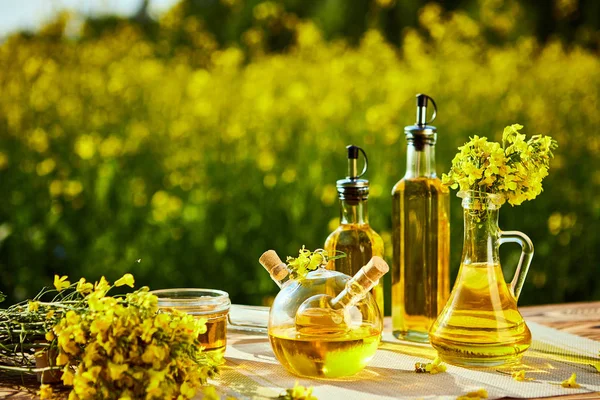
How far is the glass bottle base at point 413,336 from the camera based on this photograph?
4.02 feet

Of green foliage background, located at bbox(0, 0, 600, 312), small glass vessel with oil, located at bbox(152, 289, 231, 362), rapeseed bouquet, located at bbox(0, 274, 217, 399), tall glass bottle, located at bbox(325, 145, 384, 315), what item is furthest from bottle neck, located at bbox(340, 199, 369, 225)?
green foliage background, located at bbox(0, 0, 600, 312)

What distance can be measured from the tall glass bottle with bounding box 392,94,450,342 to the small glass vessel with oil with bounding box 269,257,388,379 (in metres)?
0.21

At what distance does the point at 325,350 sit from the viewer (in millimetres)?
972

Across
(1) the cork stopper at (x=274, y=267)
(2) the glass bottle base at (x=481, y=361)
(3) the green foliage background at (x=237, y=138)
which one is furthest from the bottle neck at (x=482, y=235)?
(3) the green foliage background at (x=237, y=138)

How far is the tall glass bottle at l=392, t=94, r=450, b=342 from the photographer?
1.21 m

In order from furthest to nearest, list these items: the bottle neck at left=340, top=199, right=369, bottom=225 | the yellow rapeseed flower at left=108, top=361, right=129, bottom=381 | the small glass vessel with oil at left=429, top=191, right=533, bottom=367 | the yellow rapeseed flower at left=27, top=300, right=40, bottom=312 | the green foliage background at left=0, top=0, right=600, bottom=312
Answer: the green foliage background at left=0, top=0, right=600, bottom=312 → the bottle neck at left=340, top=199, right=369, bottom=225 → the small glass vessel with oil at left=429, top=191, right=533, bottom=367 → the yellow rapeseed flower at left=27, top=300, right=40, bottom=312 → the yellow rapeseed flower at left=108, top=361, right=129, bottom=381

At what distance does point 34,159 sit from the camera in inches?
108

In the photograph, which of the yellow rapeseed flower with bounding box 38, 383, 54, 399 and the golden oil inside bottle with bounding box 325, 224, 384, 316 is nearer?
the yellow rapeseed flower with bounding box 38, 383, 54, 399

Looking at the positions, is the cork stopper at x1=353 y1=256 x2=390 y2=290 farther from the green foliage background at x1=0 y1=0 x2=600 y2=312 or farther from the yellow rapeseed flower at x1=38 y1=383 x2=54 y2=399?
the green foliage background at x1=0 y1=0 x2=600 y2=312

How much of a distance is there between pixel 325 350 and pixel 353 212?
257mm

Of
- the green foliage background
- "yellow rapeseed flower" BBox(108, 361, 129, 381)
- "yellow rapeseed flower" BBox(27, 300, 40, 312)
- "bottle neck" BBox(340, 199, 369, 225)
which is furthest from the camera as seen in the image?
the green foliage background

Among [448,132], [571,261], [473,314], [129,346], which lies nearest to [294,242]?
[448,132]

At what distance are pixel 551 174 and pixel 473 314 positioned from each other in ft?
6.98

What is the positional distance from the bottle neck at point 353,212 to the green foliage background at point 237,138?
0.92m
